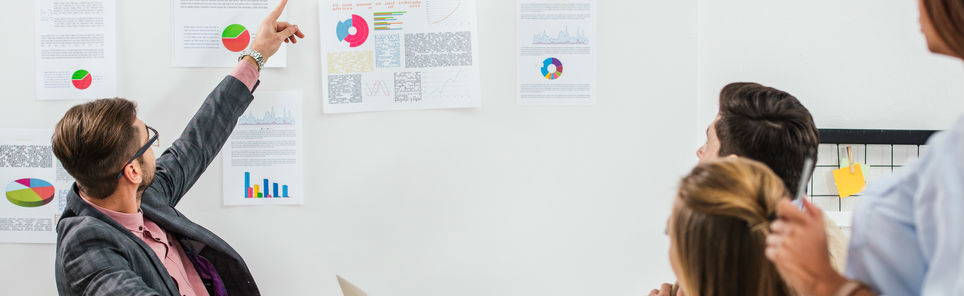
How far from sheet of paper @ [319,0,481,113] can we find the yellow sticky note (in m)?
0.99

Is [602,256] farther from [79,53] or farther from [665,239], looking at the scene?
[79,53]

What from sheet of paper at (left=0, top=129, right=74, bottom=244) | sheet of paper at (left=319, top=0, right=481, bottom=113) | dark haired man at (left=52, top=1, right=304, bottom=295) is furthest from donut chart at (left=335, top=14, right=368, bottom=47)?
sheet of paper at (left=0, top=129, right=74, bottom=244)

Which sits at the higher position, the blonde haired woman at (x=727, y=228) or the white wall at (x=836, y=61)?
the white wall at (x=836, y=61)

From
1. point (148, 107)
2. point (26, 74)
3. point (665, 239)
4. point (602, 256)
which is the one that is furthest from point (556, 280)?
point (26, 74)

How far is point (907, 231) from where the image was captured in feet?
2.39

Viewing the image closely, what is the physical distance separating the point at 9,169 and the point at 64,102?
23cm

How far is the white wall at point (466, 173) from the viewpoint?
1675mm

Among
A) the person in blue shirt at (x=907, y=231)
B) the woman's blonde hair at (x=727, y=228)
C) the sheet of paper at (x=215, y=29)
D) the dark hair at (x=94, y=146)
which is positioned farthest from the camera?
the sheet of paper at (x=215, y=29)

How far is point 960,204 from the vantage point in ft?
2.18

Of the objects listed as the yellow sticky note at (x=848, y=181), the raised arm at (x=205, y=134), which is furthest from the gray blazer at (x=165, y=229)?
the yellow sticky note at (x=848, y=181)

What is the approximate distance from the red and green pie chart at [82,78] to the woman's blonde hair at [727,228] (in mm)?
1550

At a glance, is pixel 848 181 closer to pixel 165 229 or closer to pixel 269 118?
pixel 269 118

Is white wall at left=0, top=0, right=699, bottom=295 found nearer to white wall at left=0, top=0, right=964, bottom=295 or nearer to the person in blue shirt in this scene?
white wall at left=0, top=0, right=964, bottom=295

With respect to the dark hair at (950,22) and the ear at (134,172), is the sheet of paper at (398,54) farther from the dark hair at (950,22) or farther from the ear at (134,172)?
the dark hair at (950,22)
